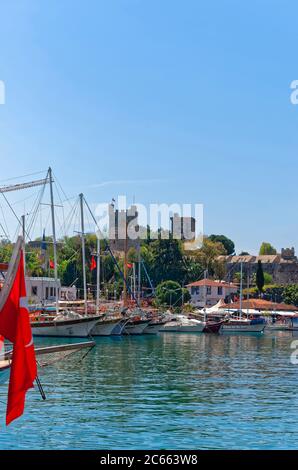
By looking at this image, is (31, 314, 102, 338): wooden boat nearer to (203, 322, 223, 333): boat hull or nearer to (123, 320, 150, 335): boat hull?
(123, 320, 150, 335): boat hull

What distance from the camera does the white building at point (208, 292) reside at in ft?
494

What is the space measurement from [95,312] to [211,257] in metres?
73.7

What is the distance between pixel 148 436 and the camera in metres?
25.2

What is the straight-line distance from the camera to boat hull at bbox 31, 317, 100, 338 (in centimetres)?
7925

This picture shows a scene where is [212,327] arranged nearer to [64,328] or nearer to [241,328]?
[241,328]

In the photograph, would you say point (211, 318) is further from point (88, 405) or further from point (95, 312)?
point (88, 405)

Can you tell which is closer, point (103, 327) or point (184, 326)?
point (103, 327)

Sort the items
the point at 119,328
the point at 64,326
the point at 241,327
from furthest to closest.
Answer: the point at 241,327 → the point at 119,328 → the point at 64,326

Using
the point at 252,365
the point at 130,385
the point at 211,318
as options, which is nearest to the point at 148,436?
the point at 130,385

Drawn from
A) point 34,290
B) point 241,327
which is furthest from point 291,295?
point 34,290

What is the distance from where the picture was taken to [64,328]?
7956cm

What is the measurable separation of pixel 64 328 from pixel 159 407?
160 feet

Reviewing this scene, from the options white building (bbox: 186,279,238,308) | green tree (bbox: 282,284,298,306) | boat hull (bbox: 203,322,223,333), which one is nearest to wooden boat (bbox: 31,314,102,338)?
boat hull (bbox: 203,322,223,333)

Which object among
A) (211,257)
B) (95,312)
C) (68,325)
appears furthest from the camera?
(211,257)
